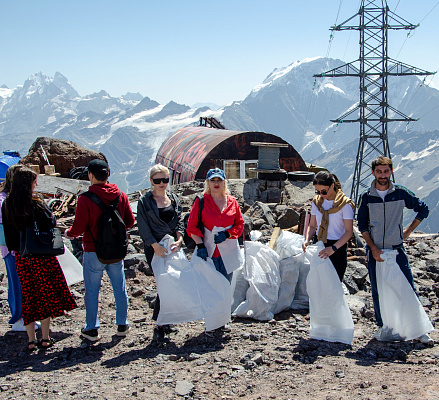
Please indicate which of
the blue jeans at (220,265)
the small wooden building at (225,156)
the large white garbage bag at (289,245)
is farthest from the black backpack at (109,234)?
the small wooden building at (225,156)

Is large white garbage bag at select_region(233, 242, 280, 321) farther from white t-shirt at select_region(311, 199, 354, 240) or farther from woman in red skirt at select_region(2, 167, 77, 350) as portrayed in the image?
woman in red skirt at select_region(2, 167, 77, 350)

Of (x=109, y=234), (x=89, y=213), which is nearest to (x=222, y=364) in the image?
(x=109, y=234)

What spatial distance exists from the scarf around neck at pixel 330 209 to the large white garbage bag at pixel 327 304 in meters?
0.09

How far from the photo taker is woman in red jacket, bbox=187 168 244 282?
13.9 ft

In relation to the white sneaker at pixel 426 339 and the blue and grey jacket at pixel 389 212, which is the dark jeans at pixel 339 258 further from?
the white sneaker at pixel 426 339

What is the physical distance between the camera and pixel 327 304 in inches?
161

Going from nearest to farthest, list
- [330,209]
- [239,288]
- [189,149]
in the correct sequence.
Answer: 1. [330,209]
2. [239,288]
3. [189,149]

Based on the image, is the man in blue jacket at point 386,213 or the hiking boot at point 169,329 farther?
the hiking boot at point 169,329

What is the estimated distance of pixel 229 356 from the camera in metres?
3.72

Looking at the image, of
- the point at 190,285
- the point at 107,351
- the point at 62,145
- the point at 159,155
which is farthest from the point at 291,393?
the point at 159,155

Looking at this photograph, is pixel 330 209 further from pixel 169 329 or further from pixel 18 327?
pixel 18 327

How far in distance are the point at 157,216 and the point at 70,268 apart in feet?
7.23

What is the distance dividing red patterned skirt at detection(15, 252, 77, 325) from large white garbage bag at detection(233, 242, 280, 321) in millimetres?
1744

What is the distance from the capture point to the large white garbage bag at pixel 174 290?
4156 mm
